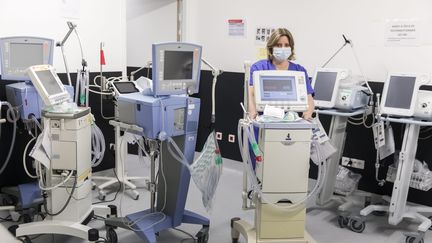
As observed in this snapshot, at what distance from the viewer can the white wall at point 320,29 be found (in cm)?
392

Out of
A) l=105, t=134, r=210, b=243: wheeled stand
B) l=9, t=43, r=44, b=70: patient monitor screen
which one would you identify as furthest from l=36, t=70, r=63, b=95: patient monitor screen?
l=105, t=134, r=210, b=243: wheeled stand

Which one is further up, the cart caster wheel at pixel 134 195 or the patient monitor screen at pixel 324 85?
the patient monitor screen at pixel 324 85

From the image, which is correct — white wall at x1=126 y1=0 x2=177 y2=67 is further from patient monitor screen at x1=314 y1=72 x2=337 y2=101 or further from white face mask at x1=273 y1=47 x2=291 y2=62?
white face mask at x1=273 y1=47 x2=291 y2=62

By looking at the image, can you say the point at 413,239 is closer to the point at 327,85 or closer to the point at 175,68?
the point at 327,85

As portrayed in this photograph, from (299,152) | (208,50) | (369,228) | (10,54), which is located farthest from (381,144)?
(10,54)

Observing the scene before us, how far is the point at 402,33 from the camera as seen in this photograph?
393 cm

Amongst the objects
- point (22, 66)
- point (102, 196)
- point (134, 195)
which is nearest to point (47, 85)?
point (22, 66)

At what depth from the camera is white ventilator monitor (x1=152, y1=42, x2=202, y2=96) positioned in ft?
9.37

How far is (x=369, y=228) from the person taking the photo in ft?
12.1

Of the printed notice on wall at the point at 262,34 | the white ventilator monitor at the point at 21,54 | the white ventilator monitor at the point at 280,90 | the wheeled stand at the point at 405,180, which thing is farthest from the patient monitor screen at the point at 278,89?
the printed notice on wall at the point at 262,34

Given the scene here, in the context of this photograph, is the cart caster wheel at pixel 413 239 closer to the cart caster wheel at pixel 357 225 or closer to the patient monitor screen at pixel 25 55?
the cart caster wheel at pixel 357 225

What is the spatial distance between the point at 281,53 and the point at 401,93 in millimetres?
1088

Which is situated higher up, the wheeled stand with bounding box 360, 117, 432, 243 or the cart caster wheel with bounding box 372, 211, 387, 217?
the wheeled stand with bounding box 360, 117, 432, 243

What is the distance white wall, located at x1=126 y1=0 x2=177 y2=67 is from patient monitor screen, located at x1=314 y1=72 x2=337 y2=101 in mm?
2284
